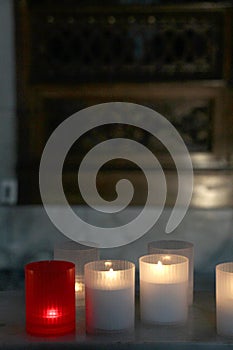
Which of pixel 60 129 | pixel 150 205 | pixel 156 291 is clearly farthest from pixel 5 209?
pixel 156 291

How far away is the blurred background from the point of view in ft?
6.48

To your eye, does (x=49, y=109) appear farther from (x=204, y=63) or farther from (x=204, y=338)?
(x=204, y=338)

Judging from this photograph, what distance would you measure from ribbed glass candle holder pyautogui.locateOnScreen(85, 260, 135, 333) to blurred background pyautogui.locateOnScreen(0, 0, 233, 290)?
0.97 metres

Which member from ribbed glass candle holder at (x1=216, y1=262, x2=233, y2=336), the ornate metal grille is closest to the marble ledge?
ribbed glass candle holder at (x1=216, y1=262, x2=233, y2=336)

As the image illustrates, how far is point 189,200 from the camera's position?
78.3 inches

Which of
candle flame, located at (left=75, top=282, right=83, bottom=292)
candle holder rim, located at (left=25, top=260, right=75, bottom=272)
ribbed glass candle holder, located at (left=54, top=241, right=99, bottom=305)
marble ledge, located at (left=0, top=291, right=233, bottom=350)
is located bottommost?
marble ledge, located at (left=0, top=291, right=233, bottom=350)

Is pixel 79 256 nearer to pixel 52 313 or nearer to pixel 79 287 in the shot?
pixel 79 287

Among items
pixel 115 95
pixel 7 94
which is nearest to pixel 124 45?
pixel 115 95

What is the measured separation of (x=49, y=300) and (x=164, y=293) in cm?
19

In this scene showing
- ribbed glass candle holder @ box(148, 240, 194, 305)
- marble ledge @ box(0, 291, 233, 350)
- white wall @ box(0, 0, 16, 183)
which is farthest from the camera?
white wall @ box(0, 0, 16, 183)

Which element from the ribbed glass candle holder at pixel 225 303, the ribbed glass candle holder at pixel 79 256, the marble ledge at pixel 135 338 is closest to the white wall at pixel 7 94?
the ribbed glass candle holder at pixel 79 256

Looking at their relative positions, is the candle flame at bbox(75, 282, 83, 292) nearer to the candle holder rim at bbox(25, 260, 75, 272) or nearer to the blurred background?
the candle holder rim at bbox(25, 260, 75, 272)

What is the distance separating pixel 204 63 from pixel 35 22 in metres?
0.53

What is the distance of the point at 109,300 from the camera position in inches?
39.9
